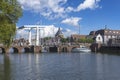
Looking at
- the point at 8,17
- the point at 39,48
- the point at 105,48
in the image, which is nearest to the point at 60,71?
the point at 8,17

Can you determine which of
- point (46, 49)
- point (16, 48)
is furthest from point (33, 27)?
point (46, 49)

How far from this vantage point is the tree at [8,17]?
3931 cm

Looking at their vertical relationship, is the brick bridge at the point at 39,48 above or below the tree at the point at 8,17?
below

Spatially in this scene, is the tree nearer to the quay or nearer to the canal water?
the canal water

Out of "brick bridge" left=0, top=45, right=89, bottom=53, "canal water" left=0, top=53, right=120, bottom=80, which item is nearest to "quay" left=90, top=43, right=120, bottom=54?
"brick bridge" left=0, top=45, right=89, bottom=53

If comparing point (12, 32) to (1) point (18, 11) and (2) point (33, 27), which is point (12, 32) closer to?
(1) point (18, 11)

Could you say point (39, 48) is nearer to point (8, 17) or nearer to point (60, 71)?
point (60, 71)

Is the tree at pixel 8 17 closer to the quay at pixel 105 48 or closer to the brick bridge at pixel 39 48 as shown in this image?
the quay at pixel 105 48

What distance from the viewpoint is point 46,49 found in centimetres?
17250

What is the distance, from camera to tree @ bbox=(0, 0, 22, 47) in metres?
39.3

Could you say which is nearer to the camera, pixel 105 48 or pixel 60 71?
pixel 60 71

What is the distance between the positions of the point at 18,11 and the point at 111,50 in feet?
345

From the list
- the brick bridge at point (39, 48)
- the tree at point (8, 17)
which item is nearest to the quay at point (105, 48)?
the brick bridge at point (39, 48)

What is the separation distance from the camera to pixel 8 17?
41.3 meters
